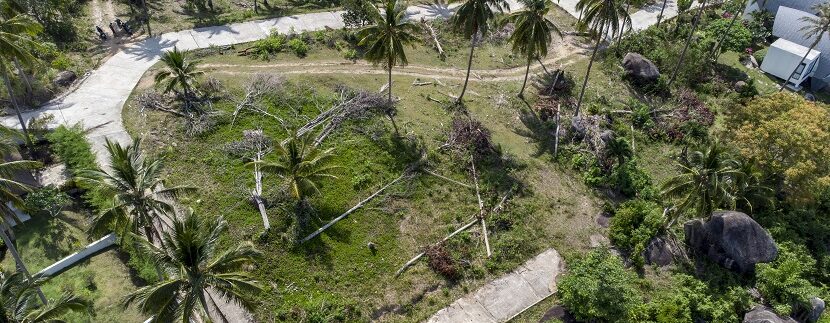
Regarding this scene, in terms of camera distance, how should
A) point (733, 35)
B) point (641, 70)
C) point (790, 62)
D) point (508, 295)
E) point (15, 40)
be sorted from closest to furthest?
point (508, 295) < point (15, 40) < point (641, 70) < point (790, 62) < point (733, 35)

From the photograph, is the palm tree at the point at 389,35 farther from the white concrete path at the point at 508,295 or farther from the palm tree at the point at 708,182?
the palm tree at the point at 708,182

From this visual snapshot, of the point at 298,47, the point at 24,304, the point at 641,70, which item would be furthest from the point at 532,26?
the point at 24,304

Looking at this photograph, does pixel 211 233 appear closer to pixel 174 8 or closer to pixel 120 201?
pixel 120 201

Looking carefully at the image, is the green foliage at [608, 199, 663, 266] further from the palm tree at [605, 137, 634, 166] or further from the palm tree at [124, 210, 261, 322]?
the palm tree at [124, 210, 261, 322]

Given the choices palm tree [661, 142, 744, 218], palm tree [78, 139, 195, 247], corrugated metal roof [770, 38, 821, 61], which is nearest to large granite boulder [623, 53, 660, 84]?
corrugated metal roof [770, 38, 821, 61]

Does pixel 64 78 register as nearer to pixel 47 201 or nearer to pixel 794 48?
pixel 47 201

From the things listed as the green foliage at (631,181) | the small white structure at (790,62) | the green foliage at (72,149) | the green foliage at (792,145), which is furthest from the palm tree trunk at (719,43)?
the green foliage at (72,149)
